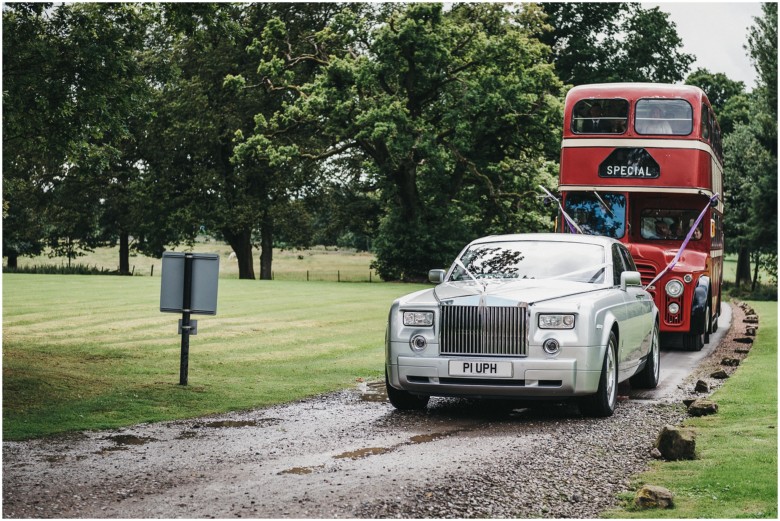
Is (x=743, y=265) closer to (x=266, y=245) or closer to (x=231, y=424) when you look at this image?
(x=266, y=245)

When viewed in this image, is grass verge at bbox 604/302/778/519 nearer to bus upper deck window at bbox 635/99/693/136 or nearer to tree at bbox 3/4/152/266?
bus upper deck window at bbox 635/99/693/136

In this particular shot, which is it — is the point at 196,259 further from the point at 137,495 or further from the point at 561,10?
the point at 561,10

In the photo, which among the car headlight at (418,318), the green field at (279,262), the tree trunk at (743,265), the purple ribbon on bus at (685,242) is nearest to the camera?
the car headlight at (418,318)

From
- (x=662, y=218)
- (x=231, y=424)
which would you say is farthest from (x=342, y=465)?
(x=662, y=218)

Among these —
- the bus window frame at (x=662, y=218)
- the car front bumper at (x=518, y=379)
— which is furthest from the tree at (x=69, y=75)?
the bus window frame at (x=662, y=218)

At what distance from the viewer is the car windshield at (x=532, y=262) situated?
40.7 feet

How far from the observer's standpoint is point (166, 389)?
1337cm

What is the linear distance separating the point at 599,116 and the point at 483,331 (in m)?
10.3

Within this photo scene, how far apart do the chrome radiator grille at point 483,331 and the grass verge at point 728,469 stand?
78.8 inches

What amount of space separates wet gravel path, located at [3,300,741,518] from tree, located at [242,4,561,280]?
103ft

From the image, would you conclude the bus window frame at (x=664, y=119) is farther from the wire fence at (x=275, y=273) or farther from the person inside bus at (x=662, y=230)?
the wire fence at (x=275, y=273)

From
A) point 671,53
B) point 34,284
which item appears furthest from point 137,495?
point 671,53

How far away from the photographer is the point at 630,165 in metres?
19.7

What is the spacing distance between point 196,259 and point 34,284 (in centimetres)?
2757
